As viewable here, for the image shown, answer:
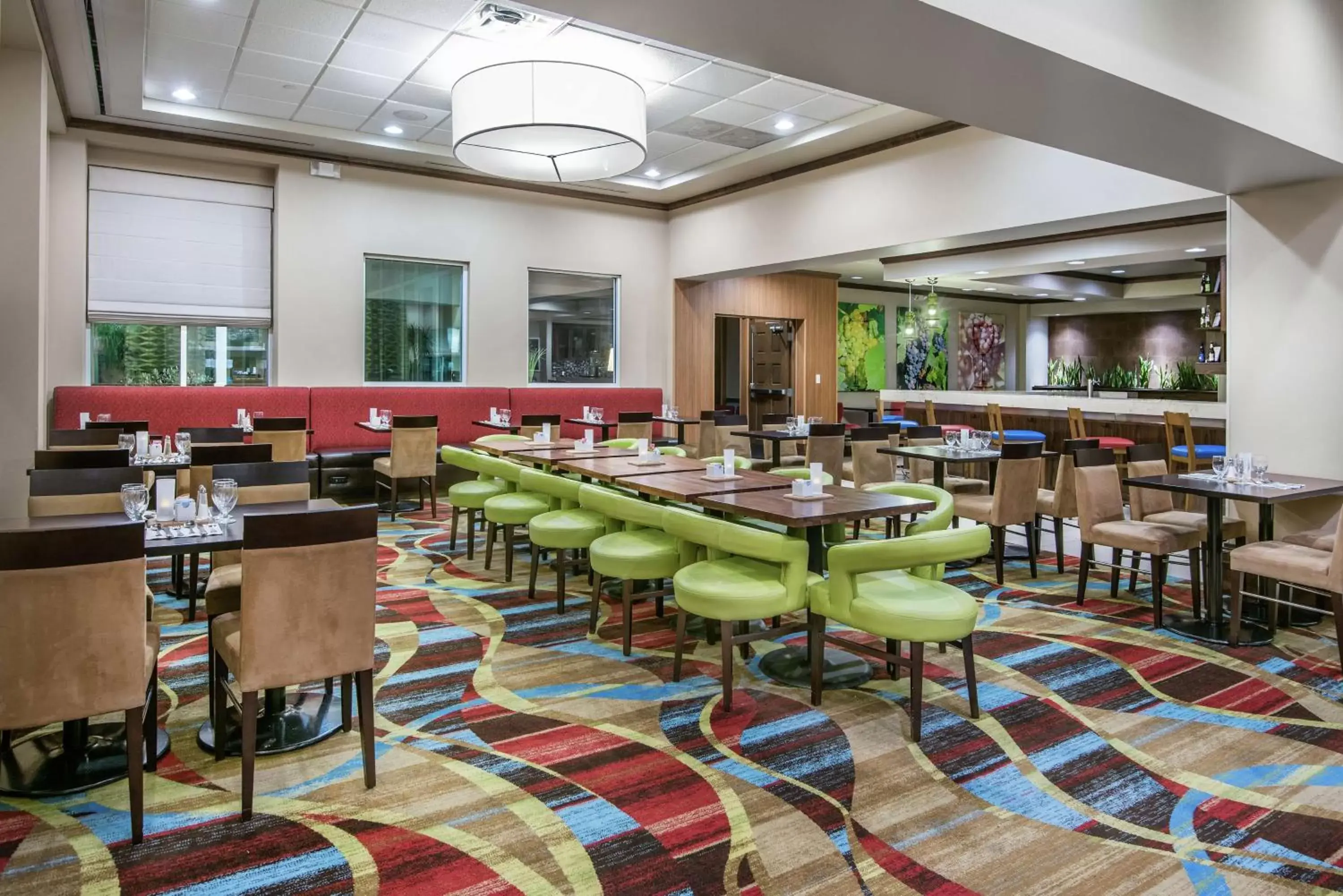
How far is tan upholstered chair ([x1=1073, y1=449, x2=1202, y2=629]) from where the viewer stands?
16.4 feet

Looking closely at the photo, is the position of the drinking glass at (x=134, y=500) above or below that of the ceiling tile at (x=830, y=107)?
below

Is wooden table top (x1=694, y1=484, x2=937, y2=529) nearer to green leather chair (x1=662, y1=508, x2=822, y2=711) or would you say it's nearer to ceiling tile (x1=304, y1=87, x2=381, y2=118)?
green leather chair (x1=662, y1=508, x2=822, y2=711)

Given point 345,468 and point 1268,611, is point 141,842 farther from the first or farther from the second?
point 345,468

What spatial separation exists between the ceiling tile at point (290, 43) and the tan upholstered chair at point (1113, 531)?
6.33m

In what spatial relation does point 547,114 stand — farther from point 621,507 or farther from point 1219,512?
point 1219,512

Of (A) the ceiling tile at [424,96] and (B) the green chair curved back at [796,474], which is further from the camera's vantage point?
(A) the ceiling tile at [424,96]

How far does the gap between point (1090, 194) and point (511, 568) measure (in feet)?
17.7

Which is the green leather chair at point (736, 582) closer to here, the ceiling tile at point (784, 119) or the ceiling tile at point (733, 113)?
the ceiling tile at point (733, 113)

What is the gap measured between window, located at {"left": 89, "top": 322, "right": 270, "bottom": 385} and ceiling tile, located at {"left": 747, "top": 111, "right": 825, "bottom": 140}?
5.84m

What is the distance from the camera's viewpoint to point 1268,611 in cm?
483

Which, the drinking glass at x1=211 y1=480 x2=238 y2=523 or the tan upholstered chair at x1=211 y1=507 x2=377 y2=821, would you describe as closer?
the tan upholstered chair at x1=211 y1=507 x2=377 y2=821

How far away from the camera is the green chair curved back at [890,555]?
3.36m

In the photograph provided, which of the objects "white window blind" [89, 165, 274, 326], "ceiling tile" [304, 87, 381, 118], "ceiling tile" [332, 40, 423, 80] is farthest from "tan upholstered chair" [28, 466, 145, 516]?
"white window blind" [89, 165, 274, 326]

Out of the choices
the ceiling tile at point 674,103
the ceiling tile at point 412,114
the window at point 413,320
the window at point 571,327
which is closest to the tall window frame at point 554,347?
the window at point 571,327
